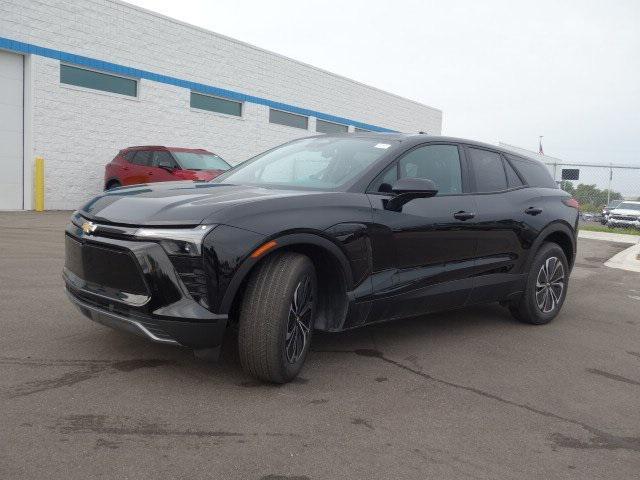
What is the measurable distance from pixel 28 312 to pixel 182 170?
8575 millimetres

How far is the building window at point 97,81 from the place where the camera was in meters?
15.5

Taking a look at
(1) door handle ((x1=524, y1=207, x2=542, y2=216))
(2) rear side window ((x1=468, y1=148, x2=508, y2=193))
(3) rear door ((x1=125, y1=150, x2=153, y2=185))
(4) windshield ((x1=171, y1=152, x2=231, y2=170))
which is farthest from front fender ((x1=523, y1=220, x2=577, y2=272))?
(3) rear door ((x1=125, y1=150, x2=153, y2=185))

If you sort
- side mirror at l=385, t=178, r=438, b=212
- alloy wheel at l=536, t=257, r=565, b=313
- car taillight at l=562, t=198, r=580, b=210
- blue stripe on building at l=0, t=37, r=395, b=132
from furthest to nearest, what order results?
blue stripe on building at l=0, t=37, r=395, b=132 → car taillight at l=562, t=198, r=580, b=210 → alloy wheel at l=536, t=257, r=565, b=313 → side mirror at l=385, t=178, r=438, b=212

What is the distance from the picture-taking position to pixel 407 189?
3.87 m

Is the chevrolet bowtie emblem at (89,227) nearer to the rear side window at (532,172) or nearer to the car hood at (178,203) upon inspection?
the car hood at (178,203)

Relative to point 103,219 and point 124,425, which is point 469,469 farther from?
point 103,219

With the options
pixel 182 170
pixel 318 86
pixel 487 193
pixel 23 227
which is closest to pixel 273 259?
pixel 487 193

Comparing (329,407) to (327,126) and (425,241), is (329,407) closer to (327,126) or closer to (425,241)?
(425,241)

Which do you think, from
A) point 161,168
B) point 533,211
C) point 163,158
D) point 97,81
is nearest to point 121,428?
point 533,211

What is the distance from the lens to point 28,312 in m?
4.74

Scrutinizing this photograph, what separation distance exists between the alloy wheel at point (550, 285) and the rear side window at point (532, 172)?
0.74 metres

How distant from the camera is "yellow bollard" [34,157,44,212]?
14.9 m

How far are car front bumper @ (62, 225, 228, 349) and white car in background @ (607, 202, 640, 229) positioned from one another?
30.2m

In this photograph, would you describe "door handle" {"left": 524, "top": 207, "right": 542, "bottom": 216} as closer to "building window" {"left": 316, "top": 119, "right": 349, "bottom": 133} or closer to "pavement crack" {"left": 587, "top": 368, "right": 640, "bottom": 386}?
"pavement crack" {"left": 587, "top": 368, "right": 640, "bottom": 386}
